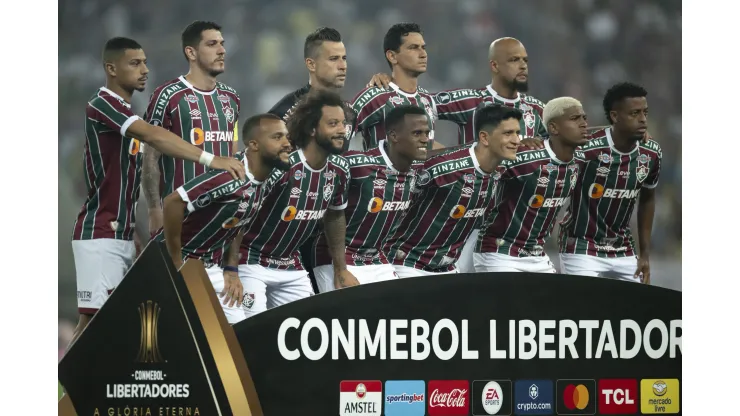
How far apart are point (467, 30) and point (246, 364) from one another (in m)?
1.93

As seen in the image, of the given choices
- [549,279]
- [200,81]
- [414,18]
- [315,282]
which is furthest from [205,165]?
[549,279]

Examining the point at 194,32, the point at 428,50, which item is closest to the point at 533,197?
the point at 428,50

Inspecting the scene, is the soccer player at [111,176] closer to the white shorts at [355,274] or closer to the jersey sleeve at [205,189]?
the jersey sleeve at [205,189]

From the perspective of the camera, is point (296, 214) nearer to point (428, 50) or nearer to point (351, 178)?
point (351, 178)

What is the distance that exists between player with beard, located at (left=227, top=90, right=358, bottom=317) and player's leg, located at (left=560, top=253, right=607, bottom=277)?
3.62 ft

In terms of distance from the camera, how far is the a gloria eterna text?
4.54 metres

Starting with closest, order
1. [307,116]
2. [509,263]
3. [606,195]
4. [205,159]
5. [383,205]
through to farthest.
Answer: [205,159] < [307,116] < [383,205] < [509,263] < [606,195]

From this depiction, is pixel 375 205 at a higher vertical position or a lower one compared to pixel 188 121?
lower

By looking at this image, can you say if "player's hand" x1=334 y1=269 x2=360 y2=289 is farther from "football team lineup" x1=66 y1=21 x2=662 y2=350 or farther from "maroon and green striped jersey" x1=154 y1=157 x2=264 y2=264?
"maroon and green striped jersey" x1=154 y1=157 x2=264 y2=264

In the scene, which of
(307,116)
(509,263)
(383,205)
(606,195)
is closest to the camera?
(307,116)

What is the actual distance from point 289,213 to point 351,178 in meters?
0.35

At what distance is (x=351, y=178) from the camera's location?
462 cm

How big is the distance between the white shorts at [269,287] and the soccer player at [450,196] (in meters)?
0.48

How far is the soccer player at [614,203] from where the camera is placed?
4844 millimetres
